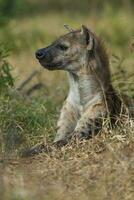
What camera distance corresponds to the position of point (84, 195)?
22.1ft

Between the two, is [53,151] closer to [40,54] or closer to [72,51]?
[40,54]

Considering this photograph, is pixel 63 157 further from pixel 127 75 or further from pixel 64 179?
pixel 127 75

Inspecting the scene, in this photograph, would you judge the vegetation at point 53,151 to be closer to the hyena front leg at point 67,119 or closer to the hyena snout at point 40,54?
the hyena front leg at point 67,119

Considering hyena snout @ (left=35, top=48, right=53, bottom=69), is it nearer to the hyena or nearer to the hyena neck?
the hyena

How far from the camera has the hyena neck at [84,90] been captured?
889cm

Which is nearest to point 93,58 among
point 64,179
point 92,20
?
point 64,179

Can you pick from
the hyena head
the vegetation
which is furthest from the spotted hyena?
the vegetation

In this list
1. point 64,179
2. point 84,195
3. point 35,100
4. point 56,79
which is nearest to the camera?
point 84,195

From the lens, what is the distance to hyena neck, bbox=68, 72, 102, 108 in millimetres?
8891

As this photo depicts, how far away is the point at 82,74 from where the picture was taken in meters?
8.91

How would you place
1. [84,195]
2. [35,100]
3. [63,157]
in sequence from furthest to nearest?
[35,100] → [63,157] → [84,195]

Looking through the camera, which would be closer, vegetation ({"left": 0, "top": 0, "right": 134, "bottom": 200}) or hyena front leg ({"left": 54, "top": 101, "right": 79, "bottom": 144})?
vegetation ({"left": 0, "top": 0, "right": 134, "bottom": 200})

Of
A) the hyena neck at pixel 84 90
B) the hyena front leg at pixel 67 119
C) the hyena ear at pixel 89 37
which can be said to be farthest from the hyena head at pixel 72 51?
the hyena front leg at pixel 67 119

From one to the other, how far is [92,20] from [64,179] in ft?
33.9
